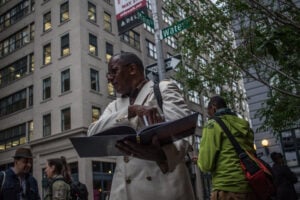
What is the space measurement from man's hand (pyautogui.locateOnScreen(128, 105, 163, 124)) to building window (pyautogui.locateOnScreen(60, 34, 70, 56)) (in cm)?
2862

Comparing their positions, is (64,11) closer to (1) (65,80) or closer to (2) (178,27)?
(1) (65,80)

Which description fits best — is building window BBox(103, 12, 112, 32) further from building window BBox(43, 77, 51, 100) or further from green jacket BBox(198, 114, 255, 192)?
green jacket BBox(198, 114, 255, 192)

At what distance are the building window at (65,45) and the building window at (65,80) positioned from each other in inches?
62.2

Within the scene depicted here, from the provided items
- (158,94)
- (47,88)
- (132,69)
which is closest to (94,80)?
(47,88)

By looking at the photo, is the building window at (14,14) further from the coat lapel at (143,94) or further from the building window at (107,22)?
the coat lapel at (143,94)

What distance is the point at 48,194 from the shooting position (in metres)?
7.07

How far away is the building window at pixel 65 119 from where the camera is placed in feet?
91.7

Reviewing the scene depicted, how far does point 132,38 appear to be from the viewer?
3525 centimetres

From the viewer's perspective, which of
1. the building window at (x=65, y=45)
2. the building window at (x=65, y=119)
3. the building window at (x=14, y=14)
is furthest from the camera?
the building window at (x=14, y=14)

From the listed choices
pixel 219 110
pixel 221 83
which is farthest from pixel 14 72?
pixel 219 110

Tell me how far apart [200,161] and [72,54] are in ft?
86.1

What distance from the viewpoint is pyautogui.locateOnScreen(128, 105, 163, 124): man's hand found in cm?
197

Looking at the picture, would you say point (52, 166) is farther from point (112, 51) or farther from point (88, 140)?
point (112, 51)

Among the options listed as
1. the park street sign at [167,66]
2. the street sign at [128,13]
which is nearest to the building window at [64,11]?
the street sign at [128,13]
